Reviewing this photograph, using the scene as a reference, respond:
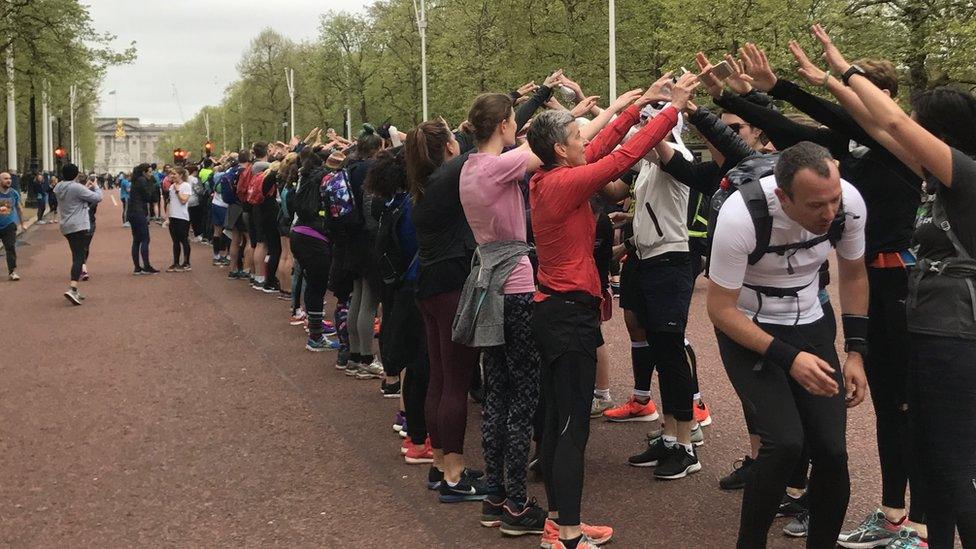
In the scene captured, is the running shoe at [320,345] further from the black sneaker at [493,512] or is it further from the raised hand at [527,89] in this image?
the black sneaker at [493,512]

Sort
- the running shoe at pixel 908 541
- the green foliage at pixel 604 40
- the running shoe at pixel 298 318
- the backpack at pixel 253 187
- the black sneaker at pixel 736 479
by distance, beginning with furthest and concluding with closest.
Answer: the green foliage at pixel 604 40, the backpack at pixel 253 187, the running shoe at pixel 298 318, the black sneaker at pixel 736 479, the running shoe at pixel 908 541

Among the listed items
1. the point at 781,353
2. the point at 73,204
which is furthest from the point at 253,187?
the point at 781,353

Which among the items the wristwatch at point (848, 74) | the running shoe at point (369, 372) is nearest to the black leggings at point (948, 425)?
the wristwatch at point (848, 74)

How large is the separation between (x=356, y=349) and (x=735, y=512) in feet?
15.9

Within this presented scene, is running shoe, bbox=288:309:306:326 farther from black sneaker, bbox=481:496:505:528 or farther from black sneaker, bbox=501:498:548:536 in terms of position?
black sneaker, bbox=501:498:548:536

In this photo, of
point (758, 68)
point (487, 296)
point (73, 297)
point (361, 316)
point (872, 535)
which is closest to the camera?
point (758, 68)

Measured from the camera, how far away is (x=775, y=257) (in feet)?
13.2

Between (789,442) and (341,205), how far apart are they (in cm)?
563

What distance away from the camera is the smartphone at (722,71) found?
4.57 m

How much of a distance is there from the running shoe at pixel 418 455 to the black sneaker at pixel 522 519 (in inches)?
55.6

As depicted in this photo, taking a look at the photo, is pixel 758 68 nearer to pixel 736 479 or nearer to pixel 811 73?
pixel 811 73

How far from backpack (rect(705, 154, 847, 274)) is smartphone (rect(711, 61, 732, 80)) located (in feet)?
1.88

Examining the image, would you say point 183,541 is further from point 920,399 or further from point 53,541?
point 920,399

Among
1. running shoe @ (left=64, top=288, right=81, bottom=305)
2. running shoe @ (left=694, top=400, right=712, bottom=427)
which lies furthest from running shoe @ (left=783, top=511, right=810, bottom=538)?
running shoe @ (left=64, top=288, right=81, bottom=305)
